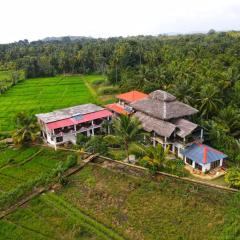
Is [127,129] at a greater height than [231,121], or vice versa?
[127,129]

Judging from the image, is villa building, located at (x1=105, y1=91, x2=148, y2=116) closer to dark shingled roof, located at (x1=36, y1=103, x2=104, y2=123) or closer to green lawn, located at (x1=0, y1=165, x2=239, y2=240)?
dark shingled roof, located at (x1=36, y1=103, x2=104, y2=123)

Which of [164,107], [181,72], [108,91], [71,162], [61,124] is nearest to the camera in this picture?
[71,162]

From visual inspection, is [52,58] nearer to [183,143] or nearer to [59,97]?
[59,97]

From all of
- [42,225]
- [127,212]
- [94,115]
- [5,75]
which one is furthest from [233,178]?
[5,75]

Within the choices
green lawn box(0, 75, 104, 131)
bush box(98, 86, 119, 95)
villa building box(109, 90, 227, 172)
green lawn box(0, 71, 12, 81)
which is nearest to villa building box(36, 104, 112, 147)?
villa building box(109, 90, 227, 172)

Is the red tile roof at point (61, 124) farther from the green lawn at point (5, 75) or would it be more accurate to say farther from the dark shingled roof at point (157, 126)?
the green lawn at point (5, 75)

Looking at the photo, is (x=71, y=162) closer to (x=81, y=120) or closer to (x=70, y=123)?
(x=70, y=123)

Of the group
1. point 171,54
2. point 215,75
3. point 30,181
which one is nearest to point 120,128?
point 30,181
